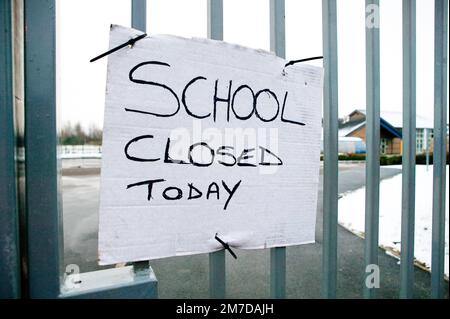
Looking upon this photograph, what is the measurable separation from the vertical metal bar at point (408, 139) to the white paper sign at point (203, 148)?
0.47 m

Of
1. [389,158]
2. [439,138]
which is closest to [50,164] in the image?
[439,138]

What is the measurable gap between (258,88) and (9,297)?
98 cm

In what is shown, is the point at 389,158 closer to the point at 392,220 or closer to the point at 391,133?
the point at 391,133

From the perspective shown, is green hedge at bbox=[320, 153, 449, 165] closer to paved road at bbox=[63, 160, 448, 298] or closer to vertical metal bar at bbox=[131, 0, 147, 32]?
paved road at bbox=[63, 160, 448, 298]

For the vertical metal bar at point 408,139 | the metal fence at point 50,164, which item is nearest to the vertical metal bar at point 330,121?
the metal fence at point 50,164

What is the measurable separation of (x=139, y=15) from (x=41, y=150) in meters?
0.50

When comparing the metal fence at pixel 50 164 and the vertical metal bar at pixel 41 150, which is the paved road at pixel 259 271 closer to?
the metal fence at pixel 50 164

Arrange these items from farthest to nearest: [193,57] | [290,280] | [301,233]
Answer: [290,280], [301,233], [193,57]

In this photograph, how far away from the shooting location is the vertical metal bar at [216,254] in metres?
0.89

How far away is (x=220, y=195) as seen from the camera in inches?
34.8

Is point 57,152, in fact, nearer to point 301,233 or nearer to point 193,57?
point 193,57

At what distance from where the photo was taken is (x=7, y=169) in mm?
712
